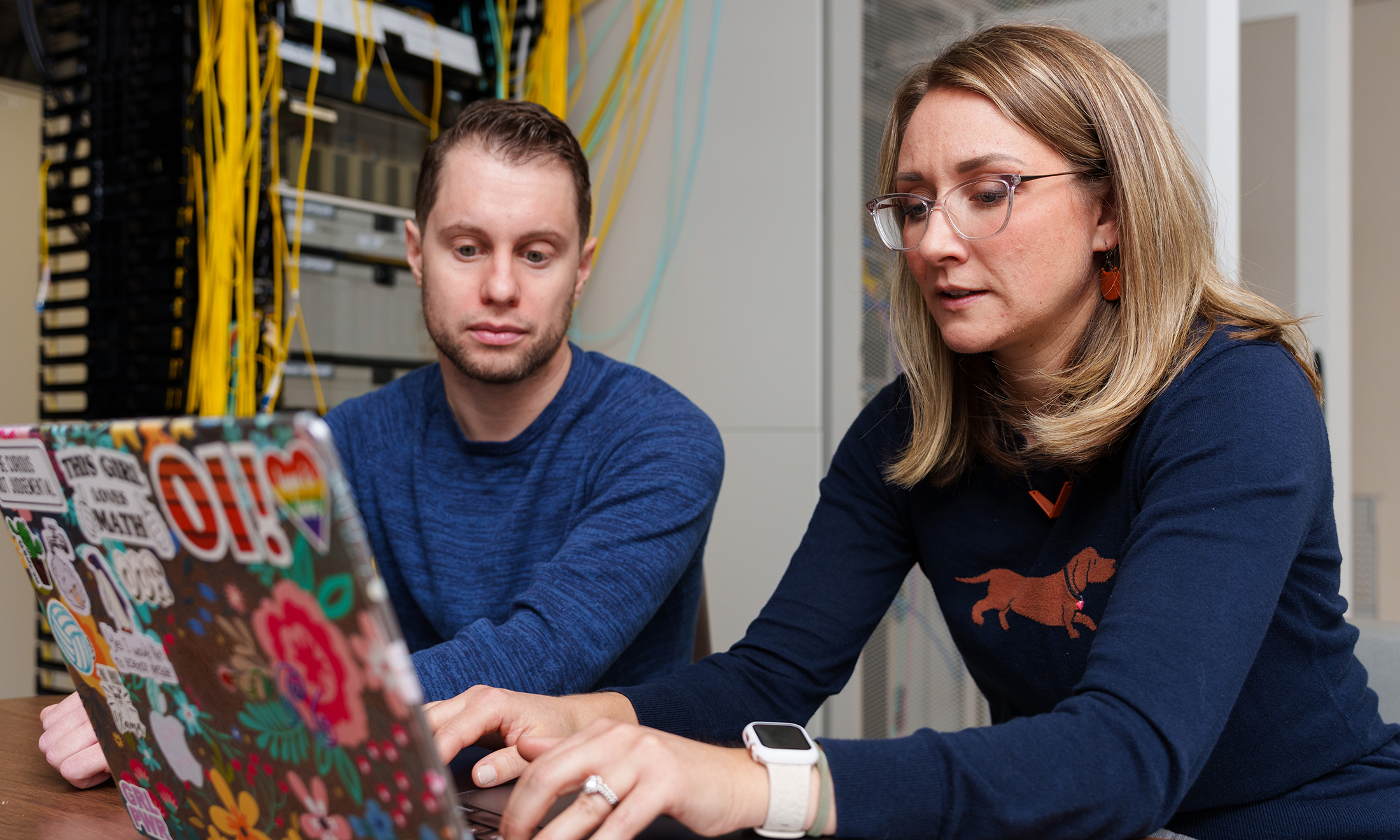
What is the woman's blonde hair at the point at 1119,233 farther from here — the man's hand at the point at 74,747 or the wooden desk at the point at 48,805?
the man's hand at the point at 74,747

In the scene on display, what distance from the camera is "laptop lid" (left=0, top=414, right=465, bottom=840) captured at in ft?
1.19

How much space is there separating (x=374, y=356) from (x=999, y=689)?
1.47 meters

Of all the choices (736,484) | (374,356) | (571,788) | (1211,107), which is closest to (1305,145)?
(1211,107)

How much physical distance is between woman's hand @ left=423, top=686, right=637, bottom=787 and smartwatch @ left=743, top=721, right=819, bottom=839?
0.22 meters

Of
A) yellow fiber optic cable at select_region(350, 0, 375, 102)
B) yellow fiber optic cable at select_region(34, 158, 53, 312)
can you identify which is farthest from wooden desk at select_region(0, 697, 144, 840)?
yellow fiber optic cable at select_region(350, 0, 375, 102)

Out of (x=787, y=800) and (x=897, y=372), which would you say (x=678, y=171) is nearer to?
(x=897, y=372)

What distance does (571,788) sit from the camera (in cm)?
58

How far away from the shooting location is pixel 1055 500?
0.98 meters

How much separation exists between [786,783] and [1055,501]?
0.49m

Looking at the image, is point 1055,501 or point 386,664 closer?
point 386,664

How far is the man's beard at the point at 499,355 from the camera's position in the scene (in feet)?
4.17

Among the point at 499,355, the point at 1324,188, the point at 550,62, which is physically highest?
the point at 550,62

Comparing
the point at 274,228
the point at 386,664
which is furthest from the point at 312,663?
the point at 274,228

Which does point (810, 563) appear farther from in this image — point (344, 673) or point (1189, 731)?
point (344, 673)
